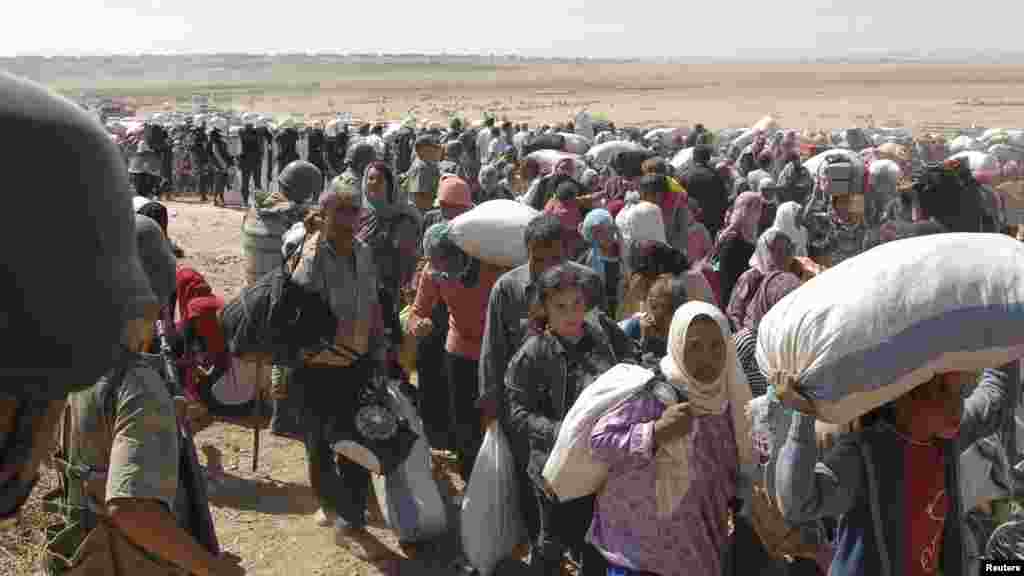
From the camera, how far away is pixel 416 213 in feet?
23.3

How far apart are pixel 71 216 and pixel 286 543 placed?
16.9ft

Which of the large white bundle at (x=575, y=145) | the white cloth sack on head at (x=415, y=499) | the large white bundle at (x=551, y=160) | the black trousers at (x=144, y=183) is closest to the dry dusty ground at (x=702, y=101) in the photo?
the large white bundle at (x=575, y=145)

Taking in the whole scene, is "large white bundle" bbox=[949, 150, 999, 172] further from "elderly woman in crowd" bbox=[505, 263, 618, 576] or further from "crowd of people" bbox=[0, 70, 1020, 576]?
"elderly woman in crowd" bbox=[505, 263, 618, 576]

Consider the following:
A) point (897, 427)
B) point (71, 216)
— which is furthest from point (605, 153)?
point (71, 216)

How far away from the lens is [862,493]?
9.16 ft

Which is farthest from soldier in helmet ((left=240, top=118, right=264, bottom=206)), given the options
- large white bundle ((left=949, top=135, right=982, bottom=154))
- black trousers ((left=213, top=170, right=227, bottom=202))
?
large white bundle ((left=949, top=135, right=982, bottom=154))

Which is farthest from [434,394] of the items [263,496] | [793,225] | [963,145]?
[963,145]

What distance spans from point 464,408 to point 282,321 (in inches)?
55.2

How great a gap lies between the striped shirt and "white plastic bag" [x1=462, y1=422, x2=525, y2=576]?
0.97 metres

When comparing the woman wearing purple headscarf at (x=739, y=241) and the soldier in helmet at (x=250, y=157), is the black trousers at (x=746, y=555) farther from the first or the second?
the soldier in helmet at (x=250, y=157)

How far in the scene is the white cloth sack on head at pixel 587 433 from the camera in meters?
3.33

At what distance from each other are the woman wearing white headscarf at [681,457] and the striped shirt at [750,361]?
43.1 inches

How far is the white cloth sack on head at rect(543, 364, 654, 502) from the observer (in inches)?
131

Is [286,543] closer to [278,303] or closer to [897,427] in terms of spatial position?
[278,303]
